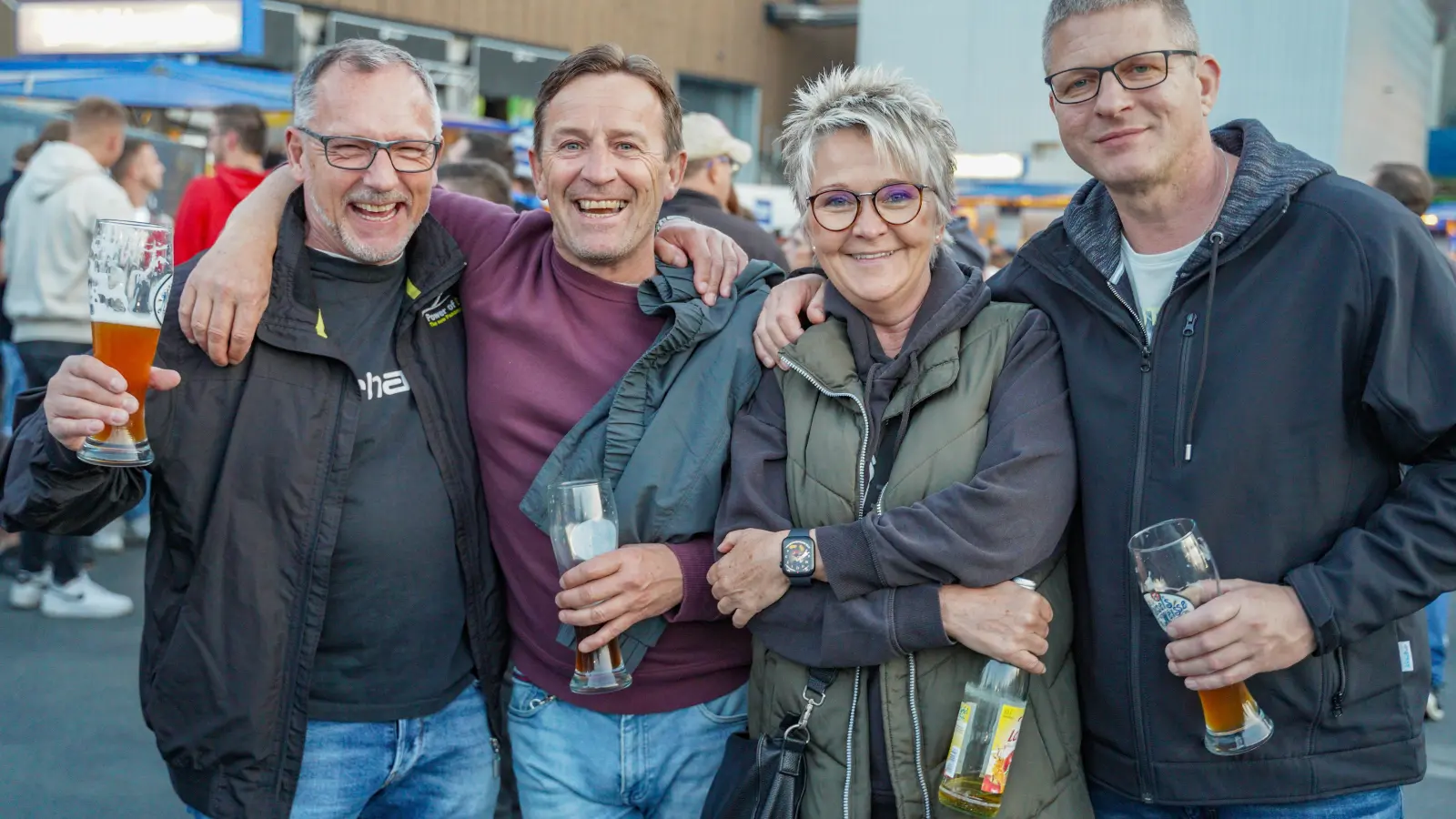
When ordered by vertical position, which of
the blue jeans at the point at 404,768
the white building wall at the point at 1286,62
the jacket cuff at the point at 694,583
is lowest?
the blue jeans at the point at 404,768

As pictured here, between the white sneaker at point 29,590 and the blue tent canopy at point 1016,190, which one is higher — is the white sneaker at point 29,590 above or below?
below

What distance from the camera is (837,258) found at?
2336 millimetres

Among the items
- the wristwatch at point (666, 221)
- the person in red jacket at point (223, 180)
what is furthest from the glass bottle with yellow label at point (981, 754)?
the person in red jacket at point (223, 180)

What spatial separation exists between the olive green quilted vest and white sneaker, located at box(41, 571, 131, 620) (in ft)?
16.5

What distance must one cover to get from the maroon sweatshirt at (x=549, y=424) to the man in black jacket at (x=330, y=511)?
0.07 meters

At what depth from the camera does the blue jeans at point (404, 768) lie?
95.5 inches

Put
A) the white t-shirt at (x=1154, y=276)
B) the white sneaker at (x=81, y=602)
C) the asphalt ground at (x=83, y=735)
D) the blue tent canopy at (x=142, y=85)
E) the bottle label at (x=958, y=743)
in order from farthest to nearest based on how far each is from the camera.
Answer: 1. the blue tent canopy at (x=142, y=85)
2. the white sneaker at (x=81, y=602)
3. the asphalt ground at (x=83, y=735)
4. the white t-shirt at (x=1154, y=276)
5. the bottle label at (x=958, y=743)

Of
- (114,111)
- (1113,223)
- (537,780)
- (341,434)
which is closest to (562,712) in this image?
(537,780)

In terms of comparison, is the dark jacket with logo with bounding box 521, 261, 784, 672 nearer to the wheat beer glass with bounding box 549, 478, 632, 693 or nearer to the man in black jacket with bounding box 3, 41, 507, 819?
the wheat beer glass with bounding box 549, 478, 632, 693

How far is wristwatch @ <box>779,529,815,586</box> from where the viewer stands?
84.4 inches

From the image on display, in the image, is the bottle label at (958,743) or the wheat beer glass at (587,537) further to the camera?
the wheat beer glass at (587,537)

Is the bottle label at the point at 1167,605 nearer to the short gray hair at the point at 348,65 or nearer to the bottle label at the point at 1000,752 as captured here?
the bottle label at the point at 1000,752

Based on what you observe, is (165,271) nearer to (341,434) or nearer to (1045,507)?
(341,434)

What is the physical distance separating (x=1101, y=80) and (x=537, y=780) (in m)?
1.81
